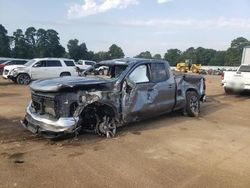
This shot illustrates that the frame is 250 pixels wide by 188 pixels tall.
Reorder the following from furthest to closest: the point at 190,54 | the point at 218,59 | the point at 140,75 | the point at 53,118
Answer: the point at 190,54 < the point at 218,59 < the point at 140,75 < the point at 53,118

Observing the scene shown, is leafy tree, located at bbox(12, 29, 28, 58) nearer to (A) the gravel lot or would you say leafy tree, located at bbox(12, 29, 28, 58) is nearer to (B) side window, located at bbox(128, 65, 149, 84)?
(A) the gravel lot

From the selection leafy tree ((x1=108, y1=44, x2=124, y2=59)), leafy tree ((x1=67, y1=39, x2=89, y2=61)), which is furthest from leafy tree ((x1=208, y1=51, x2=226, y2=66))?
leafy tree ((x1=67, y1=39, x2=89, y2=61))

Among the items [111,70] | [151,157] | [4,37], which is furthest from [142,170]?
[4,37]

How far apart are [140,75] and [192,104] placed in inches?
102

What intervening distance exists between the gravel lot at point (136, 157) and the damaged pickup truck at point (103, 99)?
1.08ft

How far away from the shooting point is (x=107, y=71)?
8.41 m

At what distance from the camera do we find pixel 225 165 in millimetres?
5789

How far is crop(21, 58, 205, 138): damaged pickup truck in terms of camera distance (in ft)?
22.0

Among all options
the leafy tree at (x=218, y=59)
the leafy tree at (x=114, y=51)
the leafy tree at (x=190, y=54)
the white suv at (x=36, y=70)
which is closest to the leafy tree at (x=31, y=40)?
the leafy tree at (x=114, y=51)

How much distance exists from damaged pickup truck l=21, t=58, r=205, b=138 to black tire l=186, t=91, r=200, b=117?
87 cm

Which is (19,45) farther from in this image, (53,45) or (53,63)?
(53,63)

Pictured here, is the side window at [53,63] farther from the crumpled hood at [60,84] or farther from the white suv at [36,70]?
the crumpled hood at [60,84]

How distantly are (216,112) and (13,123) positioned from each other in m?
6.30

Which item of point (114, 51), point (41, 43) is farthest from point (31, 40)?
point (114, 51)
